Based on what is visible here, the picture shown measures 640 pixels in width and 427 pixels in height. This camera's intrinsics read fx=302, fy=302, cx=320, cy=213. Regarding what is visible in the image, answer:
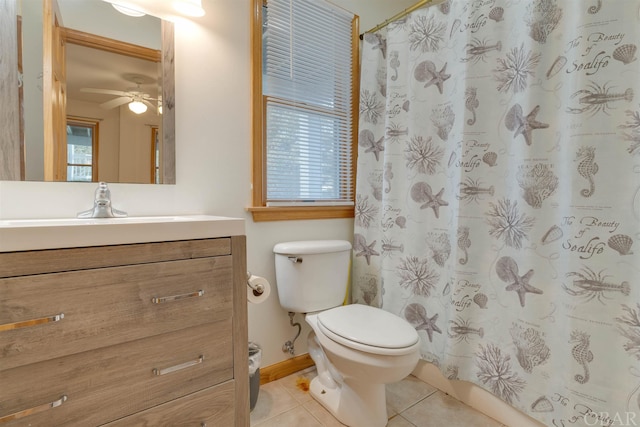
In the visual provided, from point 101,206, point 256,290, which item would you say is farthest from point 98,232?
point 256,290

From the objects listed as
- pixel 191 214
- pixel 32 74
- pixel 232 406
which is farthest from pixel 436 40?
pixel 232 406

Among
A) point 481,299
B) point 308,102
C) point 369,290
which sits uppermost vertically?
point 308,102

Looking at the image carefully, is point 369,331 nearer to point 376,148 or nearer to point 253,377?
point 253,377

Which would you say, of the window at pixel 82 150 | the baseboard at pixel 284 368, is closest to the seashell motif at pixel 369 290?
the baseboard at pixel 284 368

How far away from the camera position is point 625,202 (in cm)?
101

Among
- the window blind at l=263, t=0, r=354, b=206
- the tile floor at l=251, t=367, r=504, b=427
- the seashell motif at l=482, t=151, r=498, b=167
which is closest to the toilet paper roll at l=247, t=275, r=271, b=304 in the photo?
the window blind at l=263, t=0, r=354, b=206

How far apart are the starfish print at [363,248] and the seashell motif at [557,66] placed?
112 cm

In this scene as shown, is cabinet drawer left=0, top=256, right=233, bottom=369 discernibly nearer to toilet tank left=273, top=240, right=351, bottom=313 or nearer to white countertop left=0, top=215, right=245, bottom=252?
white countertop left=0, top=215, right=245, bottom=252

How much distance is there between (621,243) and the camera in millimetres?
1019

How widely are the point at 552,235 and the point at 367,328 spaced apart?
81 cm

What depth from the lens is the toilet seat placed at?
112 centimetres

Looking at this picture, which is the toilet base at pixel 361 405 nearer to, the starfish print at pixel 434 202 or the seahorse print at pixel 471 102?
the starfish print at pixel 434 202

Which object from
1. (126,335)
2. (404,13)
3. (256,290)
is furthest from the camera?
(404,13)

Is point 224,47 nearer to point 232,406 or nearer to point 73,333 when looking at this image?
point 73,333
